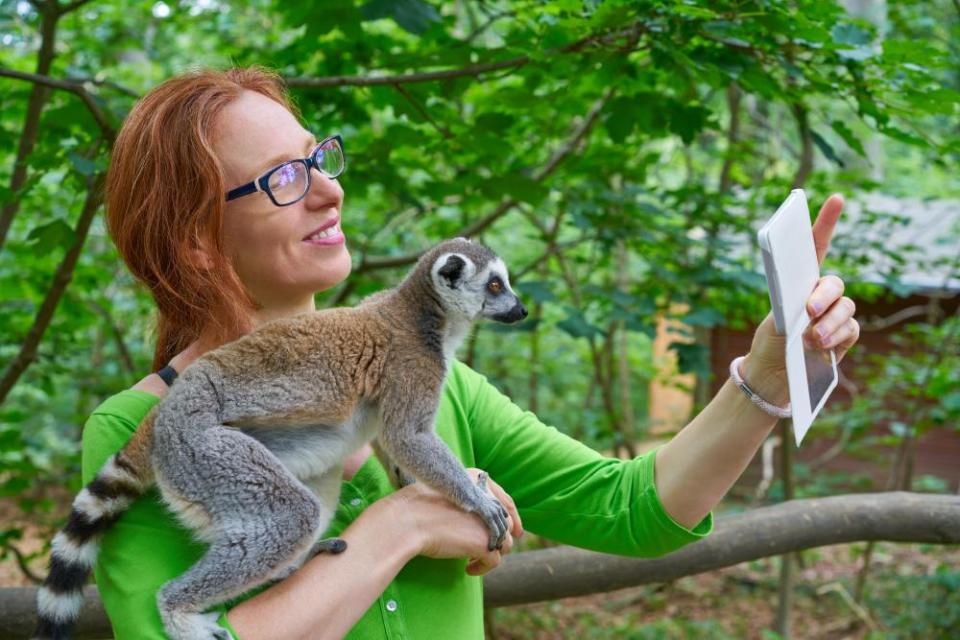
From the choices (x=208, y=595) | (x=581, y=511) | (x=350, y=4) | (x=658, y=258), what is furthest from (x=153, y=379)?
(x=658, y=258)

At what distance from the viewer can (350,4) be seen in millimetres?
2893

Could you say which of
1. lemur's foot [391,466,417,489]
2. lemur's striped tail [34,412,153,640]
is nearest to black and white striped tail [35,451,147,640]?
lemur's striped tail [34,412,153,640]

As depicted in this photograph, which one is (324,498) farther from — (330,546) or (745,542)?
(745,542)

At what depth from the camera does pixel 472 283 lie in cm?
245

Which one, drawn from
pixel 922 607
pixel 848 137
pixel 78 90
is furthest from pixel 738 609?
pixel 78 90

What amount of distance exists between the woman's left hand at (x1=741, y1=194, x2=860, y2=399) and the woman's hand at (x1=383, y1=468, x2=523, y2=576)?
62cm

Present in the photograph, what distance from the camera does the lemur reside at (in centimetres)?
169

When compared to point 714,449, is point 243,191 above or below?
above

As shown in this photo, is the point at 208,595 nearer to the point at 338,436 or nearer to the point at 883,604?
the point at 338,436

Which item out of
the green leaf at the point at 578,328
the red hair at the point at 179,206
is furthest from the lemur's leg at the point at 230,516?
the green leaf at the point at 578,328

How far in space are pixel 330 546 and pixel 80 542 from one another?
18.4 inches

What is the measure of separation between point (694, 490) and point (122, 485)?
3.94 ft

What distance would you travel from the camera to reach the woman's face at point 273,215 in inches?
76.2

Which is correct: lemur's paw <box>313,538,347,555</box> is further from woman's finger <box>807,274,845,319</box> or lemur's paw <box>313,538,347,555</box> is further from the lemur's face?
woman's finger <box>807,274,845,319</box>
